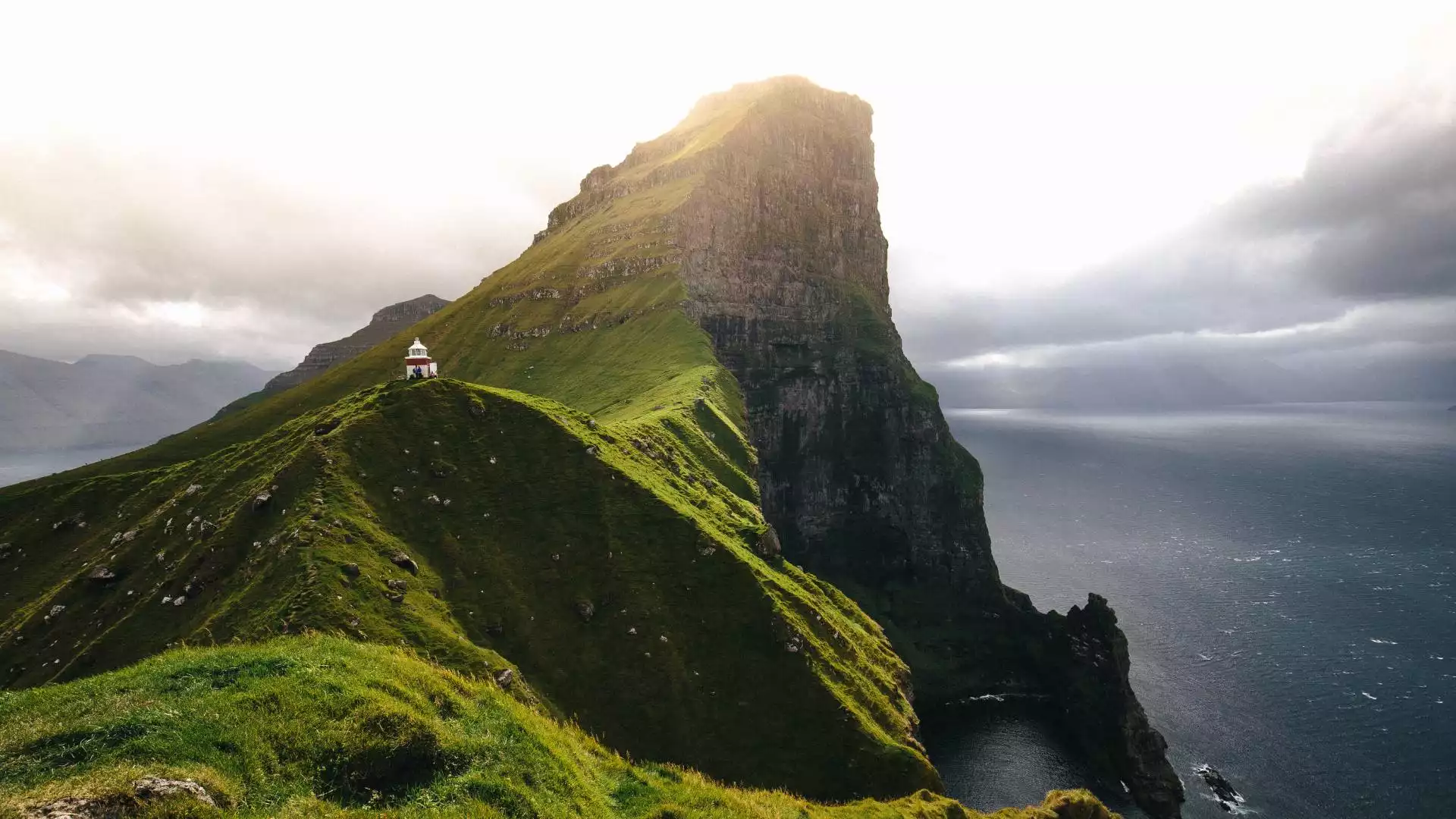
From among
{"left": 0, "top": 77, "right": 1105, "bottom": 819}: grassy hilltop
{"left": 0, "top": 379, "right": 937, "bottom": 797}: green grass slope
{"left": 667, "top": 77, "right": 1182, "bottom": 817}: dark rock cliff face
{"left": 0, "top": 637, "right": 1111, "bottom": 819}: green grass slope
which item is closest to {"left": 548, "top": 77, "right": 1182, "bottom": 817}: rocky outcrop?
{"left": 667, "top": 77, "right": 1182, "bottom": 817}: dark rock cliff face

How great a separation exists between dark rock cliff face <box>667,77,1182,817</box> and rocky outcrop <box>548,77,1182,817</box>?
0.39 metres

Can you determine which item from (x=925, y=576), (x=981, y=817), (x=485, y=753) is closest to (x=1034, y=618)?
(x=925, y=576)

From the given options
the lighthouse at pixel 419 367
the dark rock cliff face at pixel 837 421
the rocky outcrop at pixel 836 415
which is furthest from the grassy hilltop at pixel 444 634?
the rocky outcrop at pixel 836 415

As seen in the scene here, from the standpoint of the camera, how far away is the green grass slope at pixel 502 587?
112 ft

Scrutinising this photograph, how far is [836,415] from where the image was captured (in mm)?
151250

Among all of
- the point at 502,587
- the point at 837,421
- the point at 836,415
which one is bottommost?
the point at 502,587

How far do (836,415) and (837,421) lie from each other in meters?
1.60

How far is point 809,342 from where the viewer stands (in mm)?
151375

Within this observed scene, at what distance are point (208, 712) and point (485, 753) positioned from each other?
24.3 feet

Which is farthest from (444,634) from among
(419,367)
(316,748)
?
(419,367)

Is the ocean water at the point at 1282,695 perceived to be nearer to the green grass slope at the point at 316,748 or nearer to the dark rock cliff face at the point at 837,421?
the dark rock cliff face at the point at 837,421

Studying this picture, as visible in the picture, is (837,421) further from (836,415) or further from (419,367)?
(419,367)

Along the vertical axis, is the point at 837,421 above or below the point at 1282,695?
above

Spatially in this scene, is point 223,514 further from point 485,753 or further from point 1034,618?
point 1034,618
